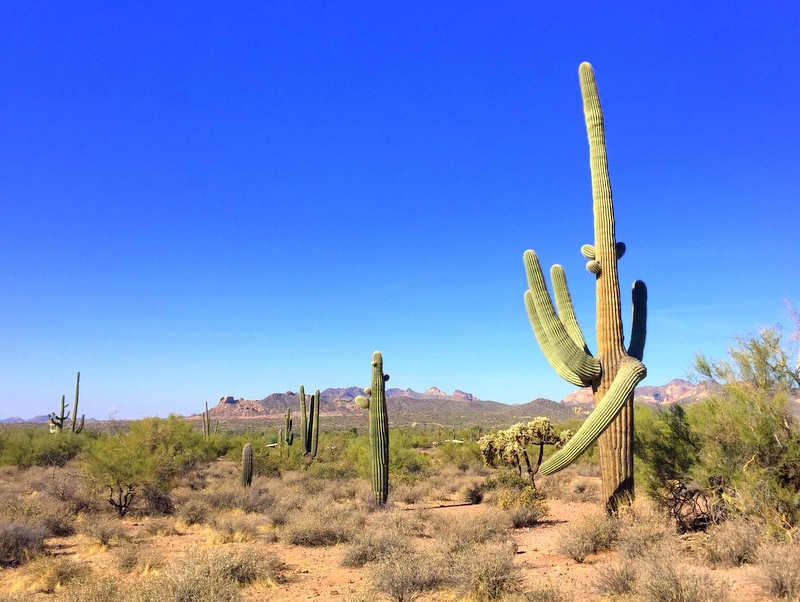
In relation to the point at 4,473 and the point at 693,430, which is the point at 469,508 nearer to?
the point at 693,430

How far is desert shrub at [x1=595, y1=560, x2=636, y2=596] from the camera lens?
645 centimetres

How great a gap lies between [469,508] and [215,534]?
7512 millimetres

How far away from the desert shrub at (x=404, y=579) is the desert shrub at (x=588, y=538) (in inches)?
102

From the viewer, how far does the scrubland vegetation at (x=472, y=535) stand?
6.58 m

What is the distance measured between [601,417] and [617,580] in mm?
2872

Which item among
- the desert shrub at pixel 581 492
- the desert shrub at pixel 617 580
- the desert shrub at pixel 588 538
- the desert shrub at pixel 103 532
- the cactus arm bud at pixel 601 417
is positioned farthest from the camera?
the desert shrub at pixel 581 492

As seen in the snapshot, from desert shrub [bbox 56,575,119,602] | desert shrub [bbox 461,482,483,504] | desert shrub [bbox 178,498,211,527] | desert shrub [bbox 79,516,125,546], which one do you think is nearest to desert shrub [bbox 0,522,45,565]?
desert shrub [bbox 79,516,125,546]

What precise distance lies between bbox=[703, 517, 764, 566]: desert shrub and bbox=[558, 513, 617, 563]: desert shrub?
1.58m

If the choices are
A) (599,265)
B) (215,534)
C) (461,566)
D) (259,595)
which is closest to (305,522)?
(215,534)

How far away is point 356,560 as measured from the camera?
363 inches

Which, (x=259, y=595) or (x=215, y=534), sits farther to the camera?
(x=215, y=534)

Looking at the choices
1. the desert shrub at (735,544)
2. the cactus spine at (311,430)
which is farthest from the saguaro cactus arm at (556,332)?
the cactus spine at (311,430)

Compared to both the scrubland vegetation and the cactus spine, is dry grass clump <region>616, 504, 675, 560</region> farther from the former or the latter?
the cactus spine

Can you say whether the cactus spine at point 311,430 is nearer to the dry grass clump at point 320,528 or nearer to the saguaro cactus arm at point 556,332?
the dry grass clump at point 320,528
